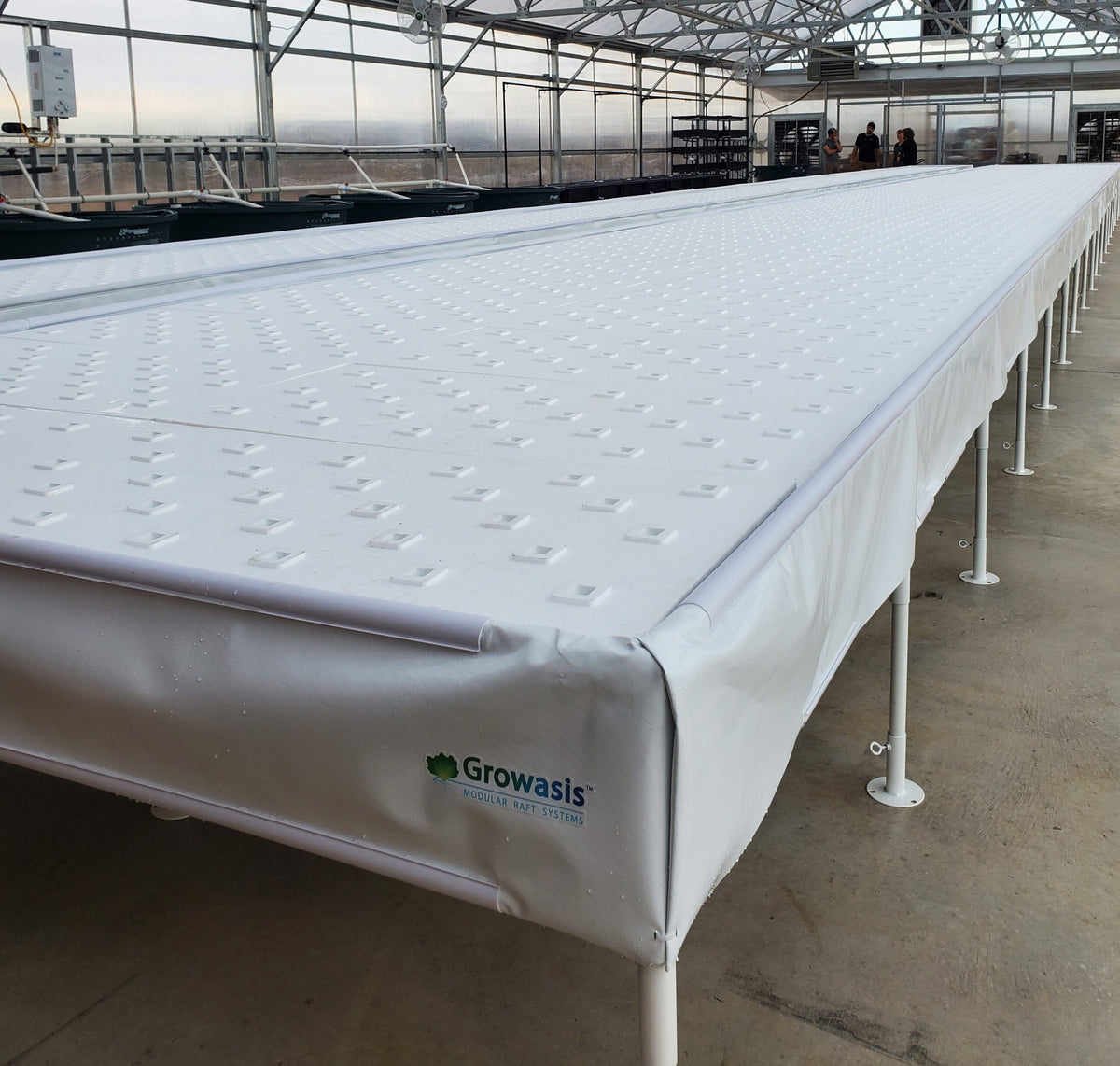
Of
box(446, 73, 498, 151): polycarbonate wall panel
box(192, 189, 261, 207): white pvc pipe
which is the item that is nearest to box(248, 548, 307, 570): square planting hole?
box(192, 189, 261, 207): white pvc pipe

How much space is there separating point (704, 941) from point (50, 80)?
6.20m

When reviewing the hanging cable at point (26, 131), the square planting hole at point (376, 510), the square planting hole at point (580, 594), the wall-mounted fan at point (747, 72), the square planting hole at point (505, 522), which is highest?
the wall-mounted fan at point (747, 72)

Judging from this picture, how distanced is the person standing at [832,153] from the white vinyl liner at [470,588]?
1565 cm

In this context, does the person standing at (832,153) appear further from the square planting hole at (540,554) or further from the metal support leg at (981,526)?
the square planting hole at (540,554)

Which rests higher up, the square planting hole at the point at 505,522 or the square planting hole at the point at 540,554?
the square planting hole at the point at 505,522

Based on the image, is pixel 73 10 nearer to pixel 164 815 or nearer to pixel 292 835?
pixel 164 815

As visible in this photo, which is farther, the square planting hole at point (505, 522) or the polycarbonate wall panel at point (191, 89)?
the polycarbonate wall panel at point (191, 89)

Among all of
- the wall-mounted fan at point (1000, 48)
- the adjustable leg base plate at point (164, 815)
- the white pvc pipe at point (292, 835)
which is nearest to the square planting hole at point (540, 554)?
the white pvc pipe at point (292, 835)

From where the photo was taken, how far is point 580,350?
1.66 meters

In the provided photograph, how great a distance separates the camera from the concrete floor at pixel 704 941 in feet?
4.35

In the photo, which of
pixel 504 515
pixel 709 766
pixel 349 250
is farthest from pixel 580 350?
pixel 349 250

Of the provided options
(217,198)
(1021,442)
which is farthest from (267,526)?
(217,198)

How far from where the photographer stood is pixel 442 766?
0.73m

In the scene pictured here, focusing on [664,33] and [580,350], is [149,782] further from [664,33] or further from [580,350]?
[664,33]
